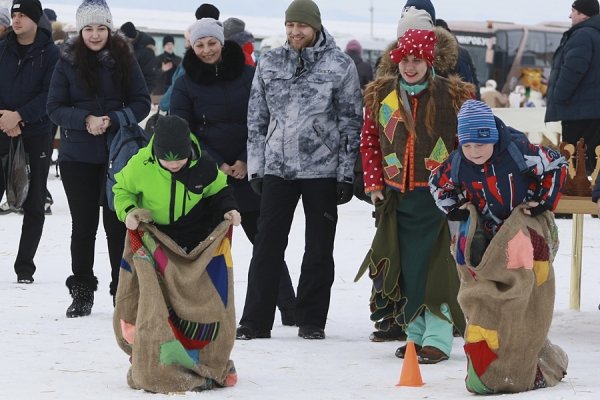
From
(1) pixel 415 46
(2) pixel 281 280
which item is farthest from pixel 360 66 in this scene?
(1) pixel 415 46

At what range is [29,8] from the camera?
31.1ft

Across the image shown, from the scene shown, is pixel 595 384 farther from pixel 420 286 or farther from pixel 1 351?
pixel 1 351

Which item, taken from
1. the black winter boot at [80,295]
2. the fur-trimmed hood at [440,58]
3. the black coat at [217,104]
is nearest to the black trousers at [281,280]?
the black coat at [217,104]

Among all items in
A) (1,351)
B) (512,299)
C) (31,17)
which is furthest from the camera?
(31,17)

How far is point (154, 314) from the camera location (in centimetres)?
599

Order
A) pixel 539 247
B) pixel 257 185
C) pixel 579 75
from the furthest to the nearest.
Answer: pixel 579 75
pixel 257 185
pixel 539 247

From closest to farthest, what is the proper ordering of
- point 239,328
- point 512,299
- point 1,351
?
point 512,299 → point 1,351 → point 239,328

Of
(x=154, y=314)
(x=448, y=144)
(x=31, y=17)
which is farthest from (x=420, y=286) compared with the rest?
(x=31, y=17)

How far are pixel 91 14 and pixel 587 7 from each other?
4.78m

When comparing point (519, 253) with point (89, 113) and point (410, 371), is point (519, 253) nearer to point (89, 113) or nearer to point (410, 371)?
point (410, 371)

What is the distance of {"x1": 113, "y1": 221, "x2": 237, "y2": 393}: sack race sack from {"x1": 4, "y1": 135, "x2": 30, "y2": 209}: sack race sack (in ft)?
11.4

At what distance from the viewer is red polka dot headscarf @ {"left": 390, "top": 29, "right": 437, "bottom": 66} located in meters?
7.07

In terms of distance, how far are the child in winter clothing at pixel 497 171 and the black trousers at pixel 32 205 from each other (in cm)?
427

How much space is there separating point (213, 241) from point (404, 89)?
154cm
